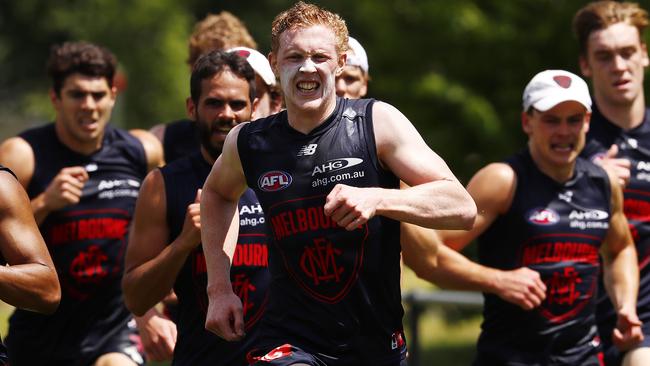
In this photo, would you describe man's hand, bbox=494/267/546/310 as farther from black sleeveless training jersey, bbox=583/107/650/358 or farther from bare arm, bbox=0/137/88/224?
bare arm, bbox=0/137/88/224

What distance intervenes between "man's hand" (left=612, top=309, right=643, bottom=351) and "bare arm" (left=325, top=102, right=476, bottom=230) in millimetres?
2302

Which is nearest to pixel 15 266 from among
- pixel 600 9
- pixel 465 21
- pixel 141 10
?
pixel 600 9

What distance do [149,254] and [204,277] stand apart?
30cm

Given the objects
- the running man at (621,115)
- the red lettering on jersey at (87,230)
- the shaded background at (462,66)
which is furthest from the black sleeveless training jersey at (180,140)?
the shaded background at (462,66)

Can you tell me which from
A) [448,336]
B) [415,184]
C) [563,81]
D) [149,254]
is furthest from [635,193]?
[448,336]

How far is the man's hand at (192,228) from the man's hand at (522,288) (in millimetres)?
1753

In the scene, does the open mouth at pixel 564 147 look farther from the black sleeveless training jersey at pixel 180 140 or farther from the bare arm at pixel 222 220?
the black sleeveless training jersey at pixel 180 140

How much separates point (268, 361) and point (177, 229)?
1288 mm

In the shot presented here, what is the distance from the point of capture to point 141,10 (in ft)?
82.9

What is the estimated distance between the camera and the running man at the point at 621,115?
27.2ft

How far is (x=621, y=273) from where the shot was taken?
774cm

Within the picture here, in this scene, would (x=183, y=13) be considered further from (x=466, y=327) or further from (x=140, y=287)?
(x=140, y=287)

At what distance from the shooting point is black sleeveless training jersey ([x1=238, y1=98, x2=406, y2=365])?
579cm

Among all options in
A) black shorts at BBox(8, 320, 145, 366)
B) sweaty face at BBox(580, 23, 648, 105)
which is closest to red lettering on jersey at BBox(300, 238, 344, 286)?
black shorts at BBox(8, 320, 145, 366)
